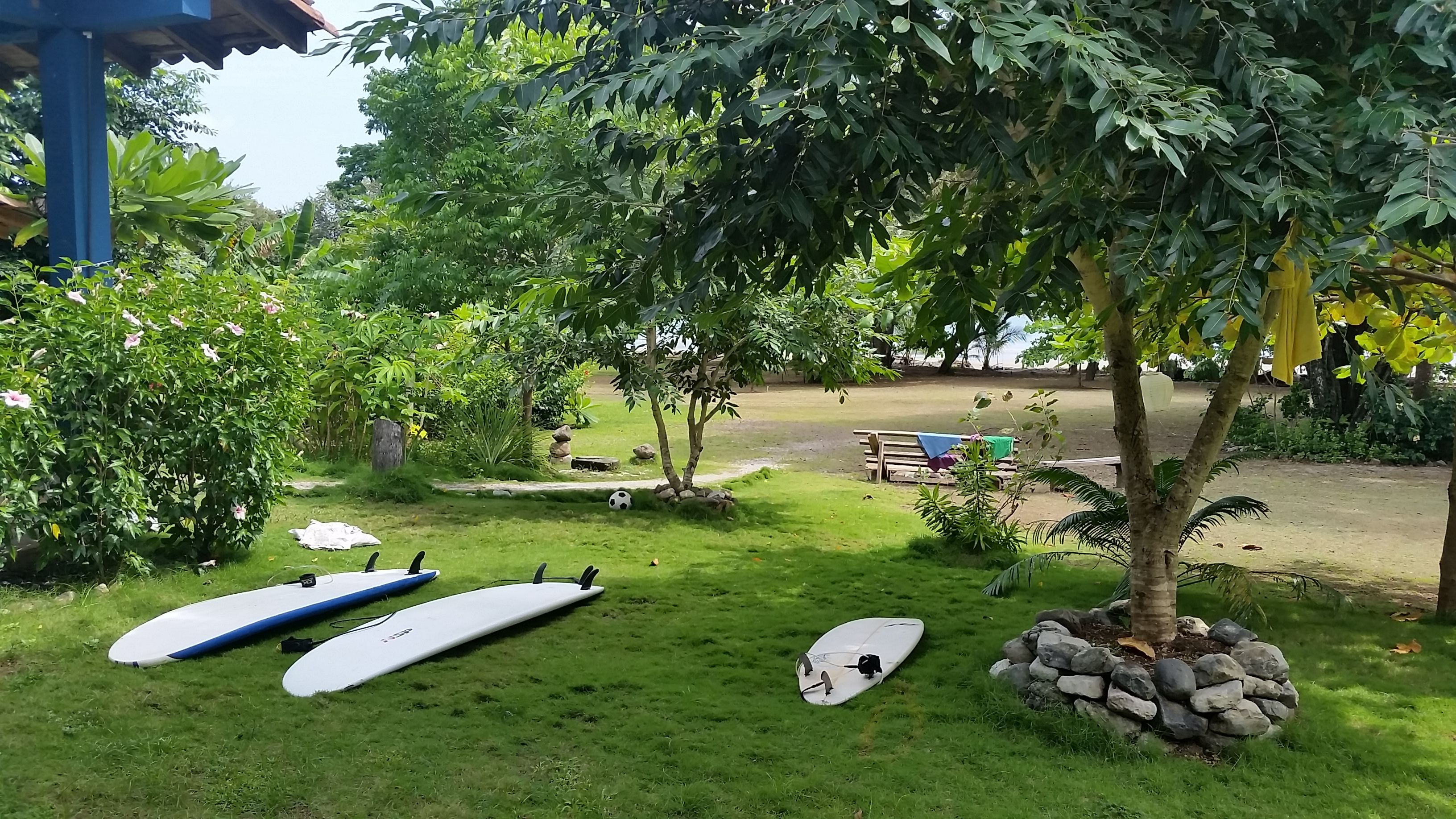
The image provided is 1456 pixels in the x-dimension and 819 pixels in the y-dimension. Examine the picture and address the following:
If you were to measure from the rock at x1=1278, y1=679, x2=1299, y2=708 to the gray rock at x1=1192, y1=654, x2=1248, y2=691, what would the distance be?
0.21 m

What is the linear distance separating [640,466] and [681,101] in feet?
32.4

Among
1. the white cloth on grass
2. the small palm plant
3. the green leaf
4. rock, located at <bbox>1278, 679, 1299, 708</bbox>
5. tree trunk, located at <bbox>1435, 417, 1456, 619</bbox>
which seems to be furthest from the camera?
the white cloth on grass

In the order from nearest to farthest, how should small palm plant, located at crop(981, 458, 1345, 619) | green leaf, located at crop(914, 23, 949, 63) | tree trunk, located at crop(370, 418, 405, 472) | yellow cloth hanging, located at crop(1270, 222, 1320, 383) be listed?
green leaf, located at crop(914, 23, 949, 63) < yellow cloth hanging, located at crop(1270, 222, 1320, 383) < small palm plant, located at crop(981, 458, 1345, 619) < tree trunk, located at crop(370, 418, 405, 472)

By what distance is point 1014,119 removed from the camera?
2975 millimetres

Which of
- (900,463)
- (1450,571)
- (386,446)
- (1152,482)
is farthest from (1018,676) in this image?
(900,463)

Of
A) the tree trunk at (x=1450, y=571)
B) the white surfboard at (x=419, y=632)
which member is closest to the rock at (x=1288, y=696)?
the tree trunk at (x=1450, y=571)

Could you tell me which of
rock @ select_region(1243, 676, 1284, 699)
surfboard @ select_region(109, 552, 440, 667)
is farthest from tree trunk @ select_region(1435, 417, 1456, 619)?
surfboard @ select_region(109, 552, 440, 667)

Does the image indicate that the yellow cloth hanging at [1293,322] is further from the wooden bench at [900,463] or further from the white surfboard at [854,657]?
the wooden bench at [900,463]

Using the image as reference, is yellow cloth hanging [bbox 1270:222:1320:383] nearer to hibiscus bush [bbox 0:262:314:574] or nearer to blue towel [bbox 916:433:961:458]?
hibiscus bush [bbox 0:262:314:574]

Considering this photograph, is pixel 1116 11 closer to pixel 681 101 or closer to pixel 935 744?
pixel 681 101

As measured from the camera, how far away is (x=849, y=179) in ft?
9.54

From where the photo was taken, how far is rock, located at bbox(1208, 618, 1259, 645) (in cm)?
414

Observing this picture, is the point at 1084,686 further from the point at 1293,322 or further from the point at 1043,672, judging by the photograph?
the point at 1293,322

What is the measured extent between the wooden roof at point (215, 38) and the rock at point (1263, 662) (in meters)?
5.68
